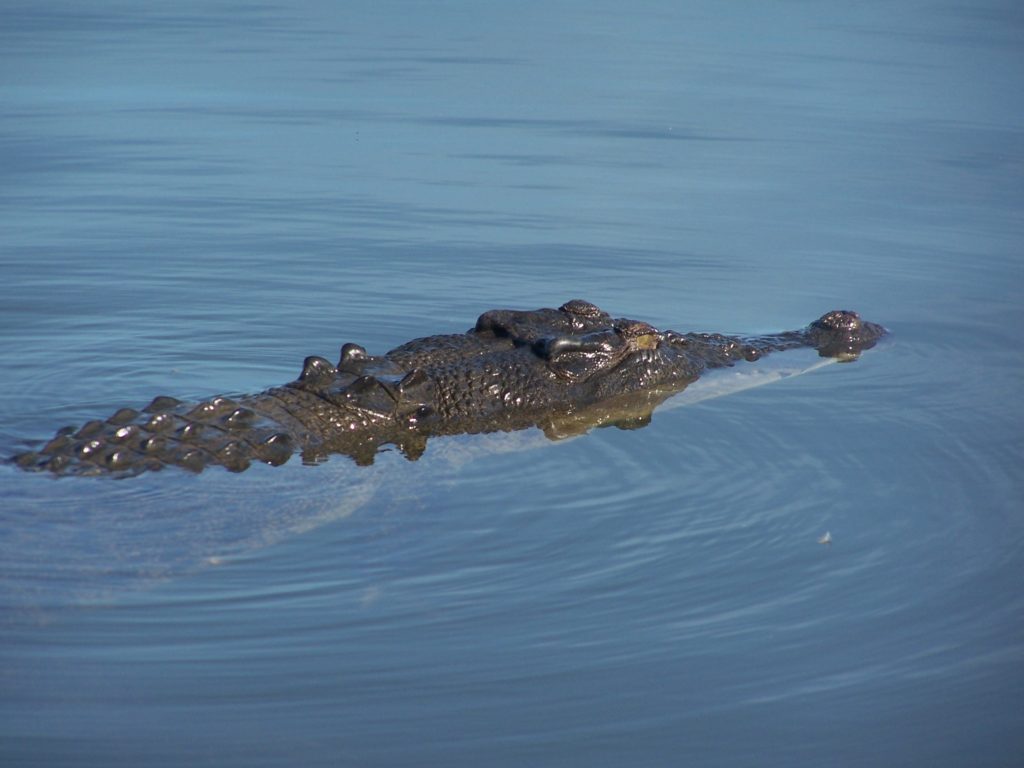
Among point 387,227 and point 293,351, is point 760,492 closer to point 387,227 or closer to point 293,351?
point 293,351

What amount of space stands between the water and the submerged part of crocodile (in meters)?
0.20

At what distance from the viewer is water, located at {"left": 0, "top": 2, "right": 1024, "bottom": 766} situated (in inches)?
212

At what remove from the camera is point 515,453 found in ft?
26.6

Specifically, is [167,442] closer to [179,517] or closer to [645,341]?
[179,517]

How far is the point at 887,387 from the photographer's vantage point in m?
9.62

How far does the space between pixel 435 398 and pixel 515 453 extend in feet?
2.18

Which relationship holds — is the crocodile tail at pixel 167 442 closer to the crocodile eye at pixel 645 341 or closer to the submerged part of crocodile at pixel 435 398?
the submerged part of crocodile at pixel 435 398

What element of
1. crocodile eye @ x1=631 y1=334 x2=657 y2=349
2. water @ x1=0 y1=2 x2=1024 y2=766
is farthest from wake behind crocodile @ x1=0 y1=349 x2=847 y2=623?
crocodile eye @ x1=631 y1=334 x2=657 y2=349

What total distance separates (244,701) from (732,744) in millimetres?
1723

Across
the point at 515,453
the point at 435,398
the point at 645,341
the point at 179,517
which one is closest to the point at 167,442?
the point at 179,517

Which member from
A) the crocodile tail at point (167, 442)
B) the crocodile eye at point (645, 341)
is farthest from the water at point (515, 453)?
the crocodile eye at point (645, 341)

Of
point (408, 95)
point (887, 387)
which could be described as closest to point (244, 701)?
point (887, 387)

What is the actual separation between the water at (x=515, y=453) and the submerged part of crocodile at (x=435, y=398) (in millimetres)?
199

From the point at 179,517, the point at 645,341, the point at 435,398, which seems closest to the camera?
the point at 179,517
